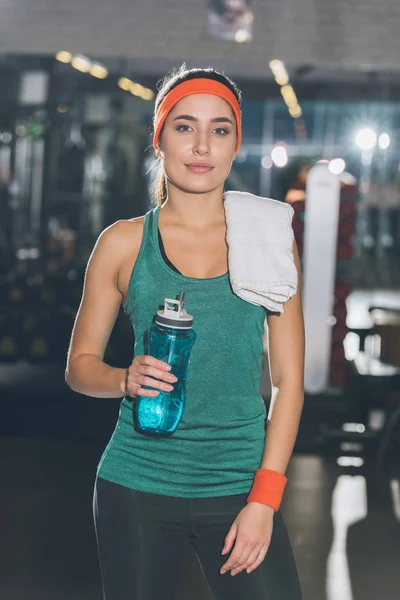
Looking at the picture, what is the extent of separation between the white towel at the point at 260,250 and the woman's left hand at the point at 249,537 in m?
0.32

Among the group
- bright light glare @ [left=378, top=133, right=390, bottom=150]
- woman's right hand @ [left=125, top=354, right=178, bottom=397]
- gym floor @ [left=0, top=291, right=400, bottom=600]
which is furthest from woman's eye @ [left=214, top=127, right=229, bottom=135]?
bright light glare @ [left=378, top=133, right=390, bottom=150]

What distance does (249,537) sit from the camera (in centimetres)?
155

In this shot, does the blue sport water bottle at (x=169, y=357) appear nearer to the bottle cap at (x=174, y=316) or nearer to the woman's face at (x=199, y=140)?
the bottle cap at (x=174, y=316)

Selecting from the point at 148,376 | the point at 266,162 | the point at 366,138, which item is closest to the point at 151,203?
the point at 366,138

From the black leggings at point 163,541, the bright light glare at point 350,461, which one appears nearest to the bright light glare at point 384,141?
the bright light glare at point 350,461

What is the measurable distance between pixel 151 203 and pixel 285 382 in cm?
481

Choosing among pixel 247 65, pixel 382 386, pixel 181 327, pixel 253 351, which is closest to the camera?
pixel 181 327

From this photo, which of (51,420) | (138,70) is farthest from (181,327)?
(138,70)

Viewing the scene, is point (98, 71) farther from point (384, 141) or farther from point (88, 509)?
point (88, 509)

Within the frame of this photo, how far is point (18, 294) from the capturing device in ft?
25.3

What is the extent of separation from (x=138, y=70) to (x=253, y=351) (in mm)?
7489

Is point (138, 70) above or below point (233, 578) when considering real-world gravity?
above

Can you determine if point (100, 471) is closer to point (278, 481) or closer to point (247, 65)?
point (278, 481)

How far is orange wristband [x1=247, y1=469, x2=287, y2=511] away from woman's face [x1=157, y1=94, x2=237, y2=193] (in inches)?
18.5
